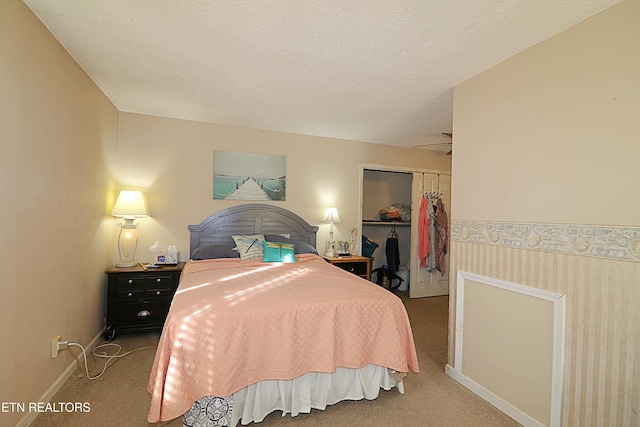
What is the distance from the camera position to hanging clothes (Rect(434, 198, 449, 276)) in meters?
4.51

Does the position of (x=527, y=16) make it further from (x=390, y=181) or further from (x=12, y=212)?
(x=390, y=181)

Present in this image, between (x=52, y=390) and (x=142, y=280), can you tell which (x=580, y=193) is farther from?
(x=142, y=280)

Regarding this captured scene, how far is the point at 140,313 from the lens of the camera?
2.86 meters

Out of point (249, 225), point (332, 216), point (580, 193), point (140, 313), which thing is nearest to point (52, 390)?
point (140, 313)

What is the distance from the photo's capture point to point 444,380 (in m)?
2.24

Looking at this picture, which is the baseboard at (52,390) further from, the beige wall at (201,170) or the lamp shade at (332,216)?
the lamp shade at (332,216)

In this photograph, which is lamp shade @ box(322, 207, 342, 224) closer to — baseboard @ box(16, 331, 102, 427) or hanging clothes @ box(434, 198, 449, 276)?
hanging clothes @ box(434, 198, 449, 276)

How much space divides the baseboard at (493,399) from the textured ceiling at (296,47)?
2353mm

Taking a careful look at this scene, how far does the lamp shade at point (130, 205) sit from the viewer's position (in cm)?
290

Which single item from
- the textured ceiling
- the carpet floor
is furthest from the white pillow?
the textured ceiling

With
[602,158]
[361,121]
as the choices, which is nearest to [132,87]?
[361,121]

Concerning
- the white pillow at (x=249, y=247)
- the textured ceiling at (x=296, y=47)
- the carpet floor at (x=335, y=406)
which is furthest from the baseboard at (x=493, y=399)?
the textured ceiling at (x=296, y=47)

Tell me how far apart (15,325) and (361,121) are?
335 centimetres

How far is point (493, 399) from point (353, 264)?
2.03 metres
